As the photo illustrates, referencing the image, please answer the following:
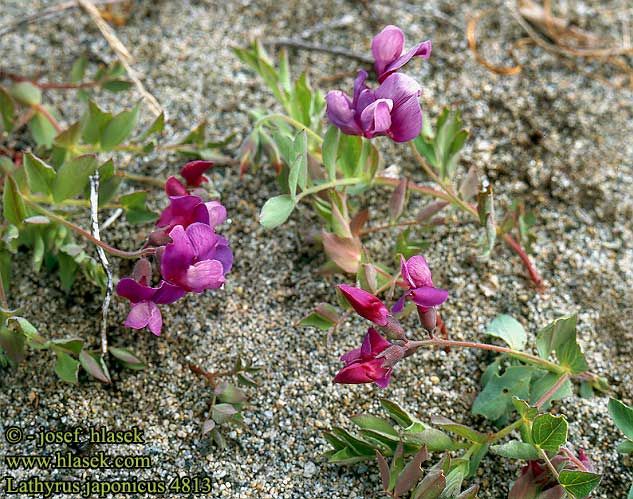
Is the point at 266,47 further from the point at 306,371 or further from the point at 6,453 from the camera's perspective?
the point at 6,453

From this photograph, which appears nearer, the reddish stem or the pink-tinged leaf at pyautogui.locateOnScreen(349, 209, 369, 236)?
the pink-tinged leaf at pyautogui.locateOnScreen(349, 209, 369, 236)

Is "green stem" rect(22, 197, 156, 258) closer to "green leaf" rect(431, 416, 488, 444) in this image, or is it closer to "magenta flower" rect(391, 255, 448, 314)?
"magenta flower" rect(391, 255, 448, 314)

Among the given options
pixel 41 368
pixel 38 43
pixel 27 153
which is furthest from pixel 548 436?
pixel 38 43

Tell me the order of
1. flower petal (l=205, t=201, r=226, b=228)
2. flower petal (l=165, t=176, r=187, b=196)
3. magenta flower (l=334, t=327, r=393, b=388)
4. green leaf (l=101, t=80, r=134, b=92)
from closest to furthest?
magenta flower (l=334, t=327, r=393, b=388) → flower petal (l=205, t=201, r=226, b=228) → flower petal (l=165, t=176, r=187, b=196) → green leaf (l=101, t=80, r=134, b=92)

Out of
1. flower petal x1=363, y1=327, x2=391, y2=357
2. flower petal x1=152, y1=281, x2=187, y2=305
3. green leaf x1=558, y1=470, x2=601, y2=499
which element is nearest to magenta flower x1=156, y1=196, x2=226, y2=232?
flower petal x1=152, y1=281, x2=187, y2=305

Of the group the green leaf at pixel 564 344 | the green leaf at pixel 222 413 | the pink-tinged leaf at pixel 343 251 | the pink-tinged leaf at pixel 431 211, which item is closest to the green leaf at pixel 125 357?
the green leaf at pixel 222 413

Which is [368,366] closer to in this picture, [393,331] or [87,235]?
[393,331]

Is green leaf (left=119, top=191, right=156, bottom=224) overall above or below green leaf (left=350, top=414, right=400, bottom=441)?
above
